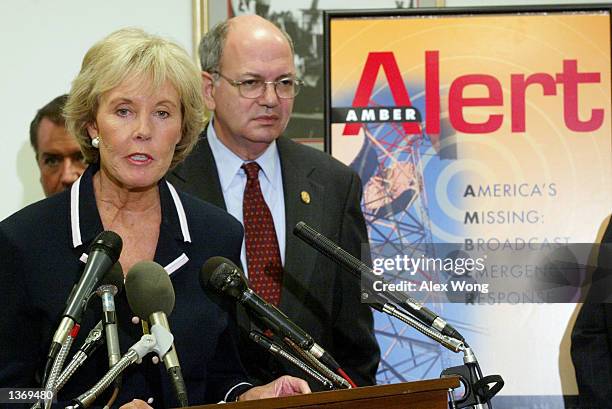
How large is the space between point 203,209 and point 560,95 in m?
1.48

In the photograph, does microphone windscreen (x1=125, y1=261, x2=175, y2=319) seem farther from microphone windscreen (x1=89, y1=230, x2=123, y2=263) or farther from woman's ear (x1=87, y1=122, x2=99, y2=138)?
woman's ear (x1=87, y1=122, x2=99, y2=138)

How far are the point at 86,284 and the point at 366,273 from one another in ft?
2.17

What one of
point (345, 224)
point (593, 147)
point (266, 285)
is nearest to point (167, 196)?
point (266, 285)

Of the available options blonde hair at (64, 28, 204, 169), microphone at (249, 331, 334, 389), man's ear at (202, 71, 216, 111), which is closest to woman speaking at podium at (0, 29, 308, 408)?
blonde hair at (64, 28, 204, 169)

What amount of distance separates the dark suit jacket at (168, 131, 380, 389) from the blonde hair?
65 cm

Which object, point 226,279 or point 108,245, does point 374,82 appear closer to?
point 226,279

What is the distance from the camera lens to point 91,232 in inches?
105

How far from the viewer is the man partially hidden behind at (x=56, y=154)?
411 centimetres

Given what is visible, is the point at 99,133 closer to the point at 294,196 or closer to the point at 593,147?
the point at 294,196

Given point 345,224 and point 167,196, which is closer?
point 167,196

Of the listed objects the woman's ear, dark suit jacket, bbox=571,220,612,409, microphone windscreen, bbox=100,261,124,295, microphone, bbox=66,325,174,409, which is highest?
the woman's ear

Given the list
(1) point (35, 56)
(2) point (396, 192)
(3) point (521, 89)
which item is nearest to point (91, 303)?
(2) point (396, 192)

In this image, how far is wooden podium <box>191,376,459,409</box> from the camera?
1.97 metres

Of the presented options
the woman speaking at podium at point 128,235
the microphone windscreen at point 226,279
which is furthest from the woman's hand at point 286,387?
the microphone windscreen at point 226,279
